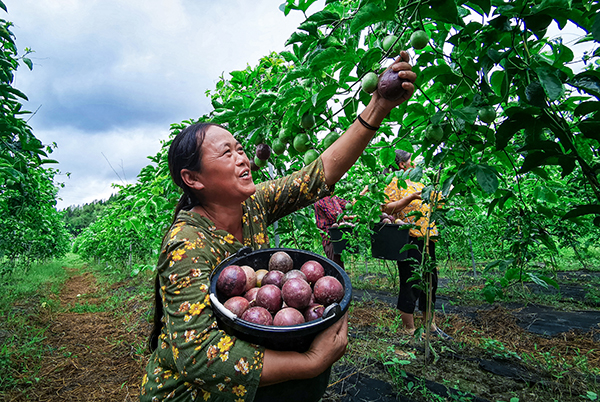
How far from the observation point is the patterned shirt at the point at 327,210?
381cm

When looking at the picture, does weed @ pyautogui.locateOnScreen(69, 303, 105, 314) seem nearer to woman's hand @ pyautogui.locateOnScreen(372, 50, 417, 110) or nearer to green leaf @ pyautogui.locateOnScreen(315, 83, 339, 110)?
green leaf @ pyautogui.locateOnScreen(315, 83, 339, 110)

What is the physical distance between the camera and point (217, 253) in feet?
4.02

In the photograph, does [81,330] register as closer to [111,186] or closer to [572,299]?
[111,186]

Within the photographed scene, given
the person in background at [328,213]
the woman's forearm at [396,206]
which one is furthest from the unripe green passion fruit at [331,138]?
the person in background at [328,213]

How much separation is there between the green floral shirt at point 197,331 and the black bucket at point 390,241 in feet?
4.52

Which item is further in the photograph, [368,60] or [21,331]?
[21,331]

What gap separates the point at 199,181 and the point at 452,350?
2.51 m

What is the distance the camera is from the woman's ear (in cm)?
131

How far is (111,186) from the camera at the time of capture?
23.8 feet

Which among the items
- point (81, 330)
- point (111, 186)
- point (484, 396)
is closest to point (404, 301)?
point (484, 396)

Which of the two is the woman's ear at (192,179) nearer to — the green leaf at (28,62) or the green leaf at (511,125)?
the green leaf at (511,125)

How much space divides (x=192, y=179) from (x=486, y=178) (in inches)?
44.9

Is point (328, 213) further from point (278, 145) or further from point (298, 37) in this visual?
point (298, 37)

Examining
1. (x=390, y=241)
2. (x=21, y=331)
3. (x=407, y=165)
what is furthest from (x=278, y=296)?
(x=21, y=331)
